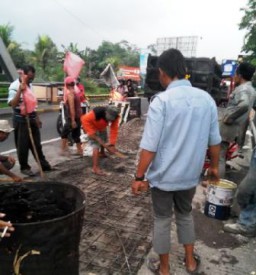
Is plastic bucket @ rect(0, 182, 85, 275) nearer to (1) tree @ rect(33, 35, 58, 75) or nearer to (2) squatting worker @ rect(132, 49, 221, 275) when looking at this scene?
(2) squatting worker @ rect(132, 49, 221, 275)

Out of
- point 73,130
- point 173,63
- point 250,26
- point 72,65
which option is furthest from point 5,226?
point 250,26

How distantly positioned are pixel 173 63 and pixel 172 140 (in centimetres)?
64

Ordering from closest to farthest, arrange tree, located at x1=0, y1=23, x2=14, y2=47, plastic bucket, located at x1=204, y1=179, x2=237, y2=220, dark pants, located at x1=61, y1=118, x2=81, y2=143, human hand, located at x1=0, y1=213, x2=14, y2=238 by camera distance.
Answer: human hand, located at x1=0, y1=213, x2=14, y2=238 → plastic bucket, located at x1=204, y1=179, x2=237, y2=220 → dark pants, located at x1=61, y1=118, x2=81, y2=143 → tree, located at x1=0, y1=23, x2=14, y2=47

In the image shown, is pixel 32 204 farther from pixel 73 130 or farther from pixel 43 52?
pixel 43 52

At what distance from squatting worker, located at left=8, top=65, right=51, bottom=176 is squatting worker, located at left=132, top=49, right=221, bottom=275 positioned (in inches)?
129

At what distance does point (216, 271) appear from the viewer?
134 inches

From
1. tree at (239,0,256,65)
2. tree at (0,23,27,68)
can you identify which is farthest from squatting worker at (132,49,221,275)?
tree at (0,23,27,68)

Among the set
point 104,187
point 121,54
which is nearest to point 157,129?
point 104,187

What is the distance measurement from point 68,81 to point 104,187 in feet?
9.94

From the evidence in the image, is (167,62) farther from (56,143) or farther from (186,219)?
(56,143)

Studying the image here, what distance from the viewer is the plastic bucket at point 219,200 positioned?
4.47m

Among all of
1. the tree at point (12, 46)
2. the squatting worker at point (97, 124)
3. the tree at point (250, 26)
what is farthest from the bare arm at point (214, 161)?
the tree at point (12, 46)

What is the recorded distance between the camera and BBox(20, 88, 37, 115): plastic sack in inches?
227

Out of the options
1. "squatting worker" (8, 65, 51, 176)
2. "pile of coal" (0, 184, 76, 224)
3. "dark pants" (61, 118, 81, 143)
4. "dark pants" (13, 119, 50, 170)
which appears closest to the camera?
"pile of coal" (0, 184, 76, 224)
